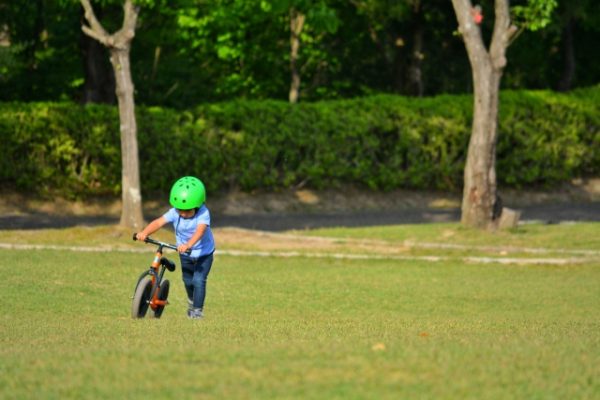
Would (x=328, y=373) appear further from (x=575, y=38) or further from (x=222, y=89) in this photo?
(x=575, y=38)

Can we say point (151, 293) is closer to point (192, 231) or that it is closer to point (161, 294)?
point (161, 294)

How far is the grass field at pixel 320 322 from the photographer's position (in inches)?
313

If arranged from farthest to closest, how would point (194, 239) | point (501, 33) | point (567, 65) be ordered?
1. point (567, 65)
2. point (501, 33)
3. point (194, 239)

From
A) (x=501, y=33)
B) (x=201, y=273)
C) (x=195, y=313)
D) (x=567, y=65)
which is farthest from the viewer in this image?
(x=567, y=65)

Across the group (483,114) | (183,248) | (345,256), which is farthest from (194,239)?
(483,114)

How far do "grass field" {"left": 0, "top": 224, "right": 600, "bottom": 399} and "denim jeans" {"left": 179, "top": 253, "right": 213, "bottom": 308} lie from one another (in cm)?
35

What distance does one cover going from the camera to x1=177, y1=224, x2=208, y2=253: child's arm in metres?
12.6

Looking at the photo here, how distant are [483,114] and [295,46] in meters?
11.2

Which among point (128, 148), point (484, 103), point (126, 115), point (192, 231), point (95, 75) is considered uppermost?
point (95, 75)

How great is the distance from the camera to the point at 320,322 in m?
13.8

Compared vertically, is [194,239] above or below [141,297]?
above

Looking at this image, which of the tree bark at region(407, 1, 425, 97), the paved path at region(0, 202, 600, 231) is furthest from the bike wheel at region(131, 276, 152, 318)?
the tree bark at region(407, 1, 425, 97)

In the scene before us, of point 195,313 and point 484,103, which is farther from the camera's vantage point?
point 484,103

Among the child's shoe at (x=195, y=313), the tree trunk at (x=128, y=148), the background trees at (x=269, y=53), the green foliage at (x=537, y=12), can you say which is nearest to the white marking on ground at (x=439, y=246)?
the tree trunk at (x=128, y=148)
